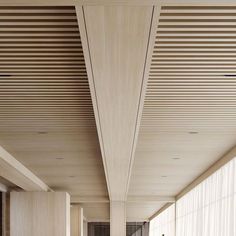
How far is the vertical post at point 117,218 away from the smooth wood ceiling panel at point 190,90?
7.17 metres

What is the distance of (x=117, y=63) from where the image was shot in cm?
461

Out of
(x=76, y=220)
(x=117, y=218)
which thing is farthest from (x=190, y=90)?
(x=76, y=220)

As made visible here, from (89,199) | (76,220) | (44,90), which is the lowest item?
(44,90)

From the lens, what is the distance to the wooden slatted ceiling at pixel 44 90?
416cm

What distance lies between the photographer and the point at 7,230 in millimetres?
15078

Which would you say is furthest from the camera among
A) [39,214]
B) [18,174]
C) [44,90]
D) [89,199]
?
[89,199]

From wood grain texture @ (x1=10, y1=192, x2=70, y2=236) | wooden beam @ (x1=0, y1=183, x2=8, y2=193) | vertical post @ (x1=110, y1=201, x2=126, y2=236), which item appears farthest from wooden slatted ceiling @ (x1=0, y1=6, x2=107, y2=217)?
vertical post @ (x1=110, y1=201, x2=126, y2=236)

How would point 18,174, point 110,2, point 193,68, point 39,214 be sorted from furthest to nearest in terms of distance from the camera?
1. point 39,214
2. point 18,174
3. point 193,68
4. point 110,2

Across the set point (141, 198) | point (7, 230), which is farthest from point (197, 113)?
point (141, 198)

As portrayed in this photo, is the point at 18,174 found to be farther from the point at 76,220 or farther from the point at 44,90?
the point at 76,220

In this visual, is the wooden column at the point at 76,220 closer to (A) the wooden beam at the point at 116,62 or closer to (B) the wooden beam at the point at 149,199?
(B) the wooden beam at the point at 149,199

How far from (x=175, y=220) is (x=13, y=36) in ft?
55.3

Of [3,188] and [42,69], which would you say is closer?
[42,69]

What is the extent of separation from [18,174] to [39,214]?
11.0 feet
